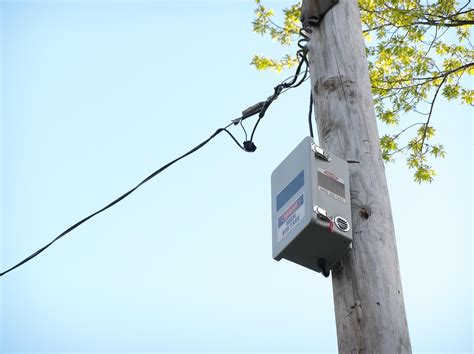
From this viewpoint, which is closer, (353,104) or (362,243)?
(362,243)

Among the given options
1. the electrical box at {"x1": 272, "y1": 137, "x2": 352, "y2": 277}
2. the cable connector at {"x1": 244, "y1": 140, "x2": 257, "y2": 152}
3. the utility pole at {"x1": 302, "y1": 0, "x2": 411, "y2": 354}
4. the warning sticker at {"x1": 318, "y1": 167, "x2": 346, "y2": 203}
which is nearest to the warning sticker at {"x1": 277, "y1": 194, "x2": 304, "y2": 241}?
the electrical box at {"x1": 272, "y1": 137, "x2": 352, "y2": 277}

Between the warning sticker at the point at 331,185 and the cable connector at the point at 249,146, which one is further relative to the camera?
the cable connector at the point at 249,146

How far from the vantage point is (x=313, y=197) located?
3.02m

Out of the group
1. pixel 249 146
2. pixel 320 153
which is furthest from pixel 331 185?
pixel 249 146

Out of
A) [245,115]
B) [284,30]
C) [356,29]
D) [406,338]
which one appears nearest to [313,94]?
[356,29]

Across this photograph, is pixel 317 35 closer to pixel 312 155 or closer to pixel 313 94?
pixel 313 94

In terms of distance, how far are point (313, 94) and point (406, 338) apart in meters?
1.39

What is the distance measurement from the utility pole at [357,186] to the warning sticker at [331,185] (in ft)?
0.30

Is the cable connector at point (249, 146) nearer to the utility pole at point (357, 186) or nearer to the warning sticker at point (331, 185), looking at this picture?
the utility pole at point (357, 186)

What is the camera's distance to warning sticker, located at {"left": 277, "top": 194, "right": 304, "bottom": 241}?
3086mm

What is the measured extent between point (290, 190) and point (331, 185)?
22 centimetres

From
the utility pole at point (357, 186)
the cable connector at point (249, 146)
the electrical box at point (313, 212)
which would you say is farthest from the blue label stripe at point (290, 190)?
the cable connector at point (249, 146)

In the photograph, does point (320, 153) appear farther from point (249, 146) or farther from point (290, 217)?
point (249, 146)

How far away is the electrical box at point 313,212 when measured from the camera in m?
2.99
